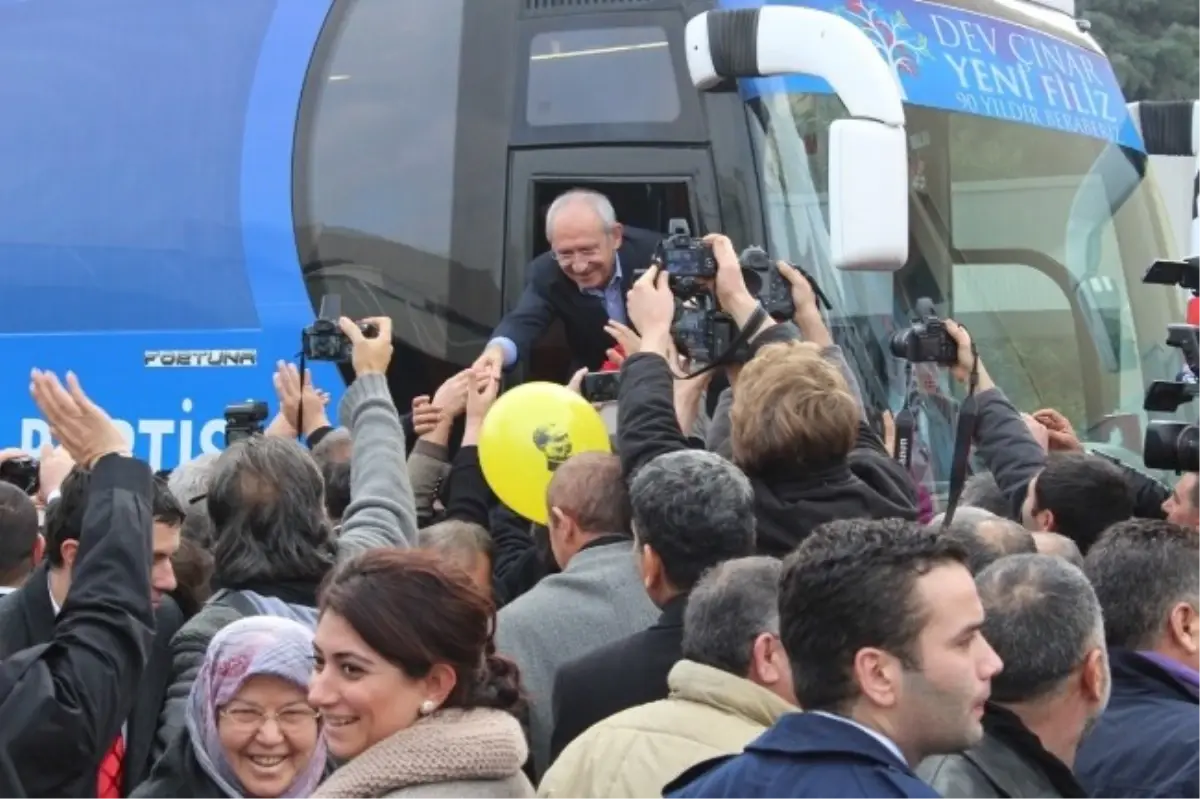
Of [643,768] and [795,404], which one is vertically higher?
[795,404]

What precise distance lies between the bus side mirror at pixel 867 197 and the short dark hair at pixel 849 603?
3519 millimetres

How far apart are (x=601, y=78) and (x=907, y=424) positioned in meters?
1.66

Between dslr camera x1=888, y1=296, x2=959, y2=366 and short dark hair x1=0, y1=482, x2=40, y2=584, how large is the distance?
232cm

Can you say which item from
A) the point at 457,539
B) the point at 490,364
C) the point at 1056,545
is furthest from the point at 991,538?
the point at 490,364

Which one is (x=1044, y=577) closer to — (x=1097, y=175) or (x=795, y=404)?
(x=795, y=404)

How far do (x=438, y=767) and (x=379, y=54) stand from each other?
17.9 feet

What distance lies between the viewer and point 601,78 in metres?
7.80

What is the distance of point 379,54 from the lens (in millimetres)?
8227

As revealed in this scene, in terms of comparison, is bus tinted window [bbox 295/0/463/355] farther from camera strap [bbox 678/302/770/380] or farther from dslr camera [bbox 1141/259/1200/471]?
dslr camera [bbox 1141/259/1200/471]

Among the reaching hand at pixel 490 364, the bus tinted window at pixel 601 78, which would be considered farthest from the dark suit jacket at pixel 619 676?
the bus tinted window at pixel 601 78

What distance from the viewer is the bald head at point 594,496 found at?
4770mm

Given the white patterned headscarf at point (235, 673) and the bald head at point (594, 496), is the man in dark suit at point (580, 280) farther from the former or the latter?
the white patterned headscarf at point (235, 673)

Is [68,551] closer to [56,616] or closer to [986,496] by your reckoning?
[56,616]

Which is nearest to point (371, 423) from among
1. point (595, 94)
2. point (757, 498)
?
point (757, 498)
